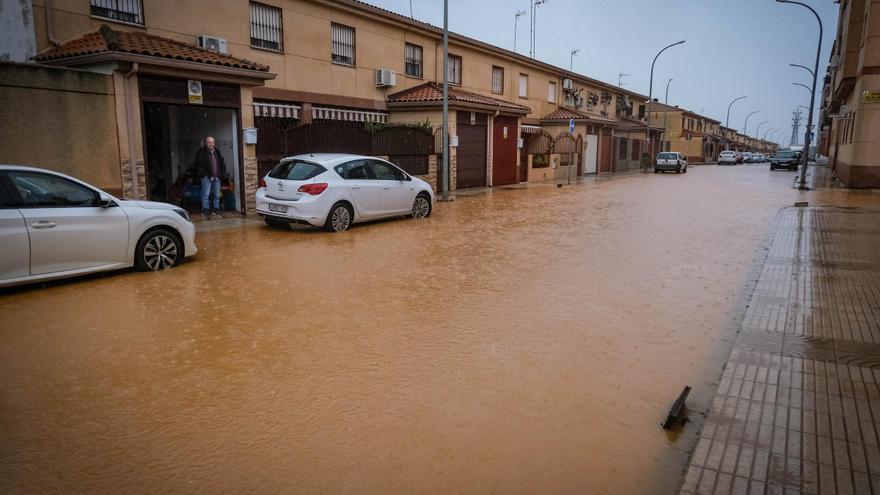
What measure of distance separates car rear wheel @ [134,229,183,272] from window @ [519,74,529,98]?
24425 mm

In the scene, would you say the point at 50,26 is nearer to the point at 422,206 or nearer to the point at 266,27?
the point at 266,27

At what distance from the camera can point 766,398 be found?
3.93m

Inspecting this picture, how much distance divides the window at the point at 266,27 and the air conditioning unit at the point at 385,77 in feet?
13.4

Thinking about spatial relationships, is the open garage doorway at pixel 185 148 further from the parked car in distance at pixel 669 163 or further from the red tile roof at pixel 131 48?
the parked car in distance at pixel 669 163

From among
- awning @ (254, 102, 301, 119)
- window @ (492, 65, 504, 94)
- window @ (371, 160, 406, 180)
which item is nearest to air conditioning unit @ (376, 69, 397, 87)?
awning @ (254, 102, 301, 119)

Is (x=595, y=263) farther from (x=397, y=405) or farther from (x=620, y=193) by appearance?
(x=620, y=193)

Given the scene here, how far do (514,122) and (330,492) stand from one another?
79.8 ft

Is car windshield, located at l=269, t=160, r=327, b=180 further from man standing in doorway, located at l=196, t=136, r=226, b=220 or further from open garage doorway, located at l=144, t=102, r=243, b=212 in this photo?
open garage doorway, located at l=144, t=102, r=243, b=212

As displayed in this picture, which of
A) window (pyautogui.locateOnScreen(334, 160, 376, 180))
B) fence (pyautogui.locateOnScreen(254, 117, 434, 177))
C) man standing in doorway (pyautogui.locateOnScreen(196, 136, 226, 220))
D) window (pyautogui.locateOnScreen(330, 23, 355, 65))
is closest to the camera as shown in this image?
window (pyautogui.locateOnScreen(334, 160, 376, 180))

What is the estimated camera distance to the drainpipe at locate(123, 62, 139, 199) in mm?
11109

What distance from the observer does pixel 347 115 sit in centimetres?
1886

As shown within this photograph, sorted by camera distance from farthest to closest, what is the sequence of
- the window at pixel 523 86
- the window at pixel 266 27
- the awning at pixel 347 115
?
the window at pixel 523 86, the awning at pixel 347 115, the window at pixel 266 27

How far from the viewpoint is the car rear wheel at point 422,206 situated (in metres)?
13.9

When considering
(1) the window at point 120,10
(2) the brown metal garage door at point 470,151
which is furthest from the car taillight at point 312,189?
(2) the brown metal garage door at point 470,151
